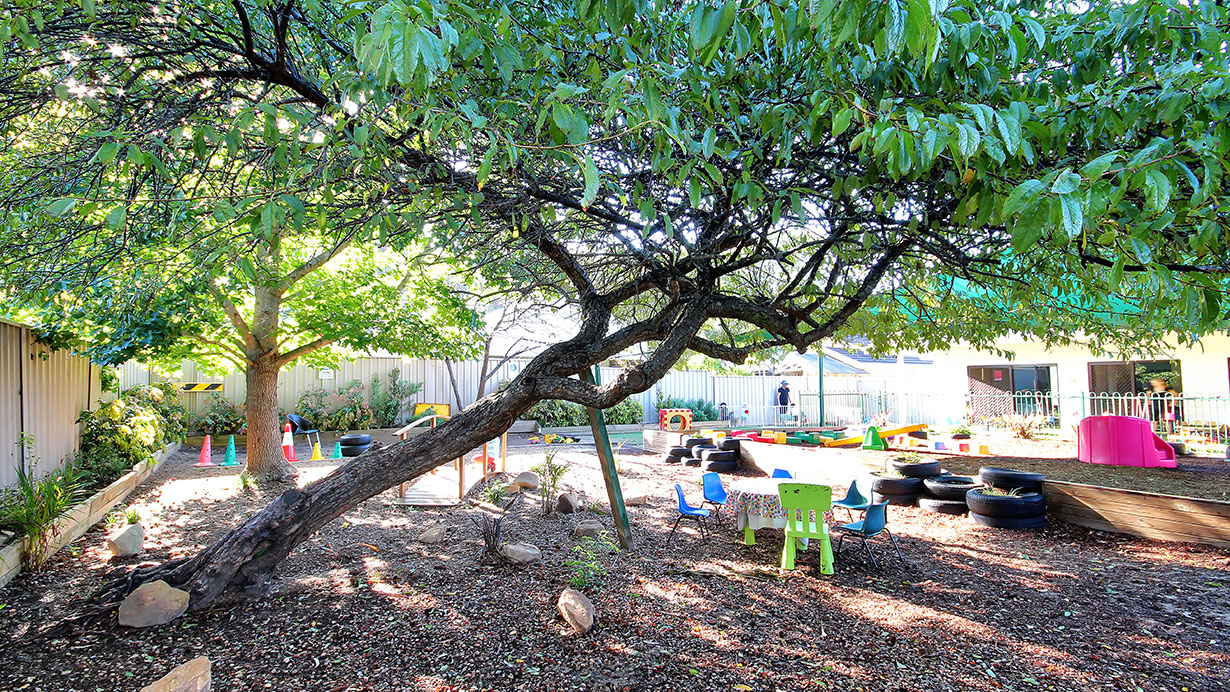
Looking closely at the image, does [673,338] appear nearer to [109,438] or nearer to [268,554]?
[268,554]

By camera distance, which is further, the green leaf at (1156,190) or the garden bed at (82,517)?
the garden bed at (82,517)

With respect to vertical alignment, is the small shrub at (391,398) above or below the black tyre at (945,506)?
above

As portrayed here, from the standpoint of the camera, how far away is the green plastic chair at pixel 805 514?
595 centimetres

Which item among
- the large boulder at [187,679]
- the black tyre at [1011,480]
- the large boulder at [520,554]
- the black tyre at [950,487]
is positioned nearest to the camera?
the large boulder at [187,679]

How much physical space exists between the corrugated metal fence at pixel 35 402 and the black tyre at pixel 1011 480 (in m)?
11.2

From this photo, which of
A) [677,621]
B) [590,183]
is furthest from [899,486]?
[590,183]

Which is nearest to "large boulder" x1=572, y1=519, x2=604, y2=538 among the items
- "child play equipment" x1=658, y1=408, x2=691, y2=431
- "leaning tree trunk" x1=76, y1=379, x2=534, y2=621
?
"leaning tree trunk" x1=76, y1=379, x2=534, y2=621

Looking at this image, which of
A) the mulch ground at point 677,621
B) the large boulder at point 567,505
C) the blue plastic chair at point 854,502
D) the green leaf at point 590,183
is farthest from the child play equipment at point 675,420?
the green leaf at point 590,183

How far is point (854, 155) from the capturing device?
4211mm

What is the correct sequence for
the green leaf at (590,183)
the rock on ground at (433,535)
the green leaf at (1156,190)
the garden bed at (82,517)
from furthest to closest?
the rock on ground at (433,535)
the garden bed at (82,517)
the green leaf at (590,183)
the green leaf at (1156,190)

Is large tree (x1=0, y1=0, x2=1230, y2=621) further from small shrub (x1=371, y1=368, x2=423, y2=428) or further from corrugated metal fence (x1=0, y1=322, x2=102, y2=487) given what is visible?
small shrub (x1=371, y1=368, x2=423, y2=428)

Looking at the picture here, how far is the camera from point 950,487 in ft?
27.1

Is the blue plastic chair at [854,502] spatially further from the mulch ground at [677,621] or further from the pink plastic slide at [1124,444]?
the pink plastic slide at [1124,444]

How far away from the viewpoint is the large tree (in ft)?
7.21
